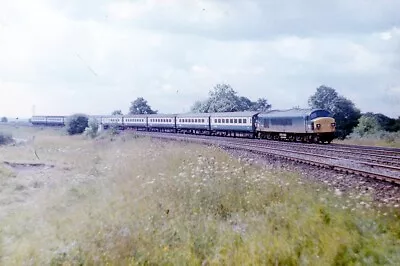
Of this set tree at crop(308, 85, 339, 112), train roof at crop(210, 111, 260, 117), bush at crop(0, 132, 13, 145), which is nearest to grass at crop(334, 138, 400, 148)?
tree at crop(308, 85, 339, 112)

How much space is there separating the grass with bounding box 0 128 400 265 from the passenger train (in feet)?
19.4

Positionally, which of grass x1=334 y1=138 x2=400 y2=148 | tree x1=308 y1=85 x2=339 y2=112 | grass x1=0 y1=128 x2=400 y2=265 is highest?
tree x1=308 y1=85 x2=339 y2=112

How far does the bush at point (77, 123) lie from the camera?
31219 mm

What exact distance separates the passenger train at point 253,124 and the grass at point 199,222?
593 centimetres

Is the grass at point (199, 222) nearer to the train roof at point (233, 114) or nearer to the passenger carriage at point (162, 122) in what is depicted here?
the train roof at point (233, 114)

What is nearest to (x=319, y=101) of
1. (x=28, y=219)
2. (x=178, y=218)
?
(x=178, y=218)

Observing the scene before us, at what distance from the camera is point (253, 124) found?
23719 mm

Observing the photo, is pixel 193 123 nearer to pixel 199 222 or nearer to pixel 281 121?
pixel 281 121

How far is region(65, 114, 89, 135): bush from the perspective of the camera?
3122 cm

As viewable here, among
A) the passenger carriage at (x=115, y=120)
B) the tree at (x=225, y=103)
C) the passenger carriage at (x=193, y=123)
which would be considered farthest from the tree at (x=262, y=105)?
the passenger carriage at (x=115, y=120)

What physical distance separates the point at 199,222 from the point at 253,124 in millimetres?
16998

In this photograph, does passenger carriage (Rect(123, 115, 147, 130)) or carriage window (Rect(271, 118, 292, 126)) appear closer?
carriage window (Rect(271, 118, 292, 126))

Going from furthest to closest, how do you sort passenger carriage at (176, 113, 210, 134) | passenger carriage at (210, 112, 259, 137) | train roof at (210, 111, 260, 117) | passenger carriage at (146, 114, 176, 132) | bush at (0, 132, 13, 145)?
passenger carriage at (146, 114, 176, 132)
passenger carriage at (176, 113, 210, 134)
passenger carriage at (210, 112, 259, 137)
train roof at (210, 111, 260, 117)
bush at (0, 132, 13, 145)

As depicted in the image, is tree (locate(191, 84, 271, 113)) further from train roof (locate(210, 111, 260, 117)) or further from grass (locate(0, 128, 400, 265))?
grass (locate(0, 128, 400, 265))
